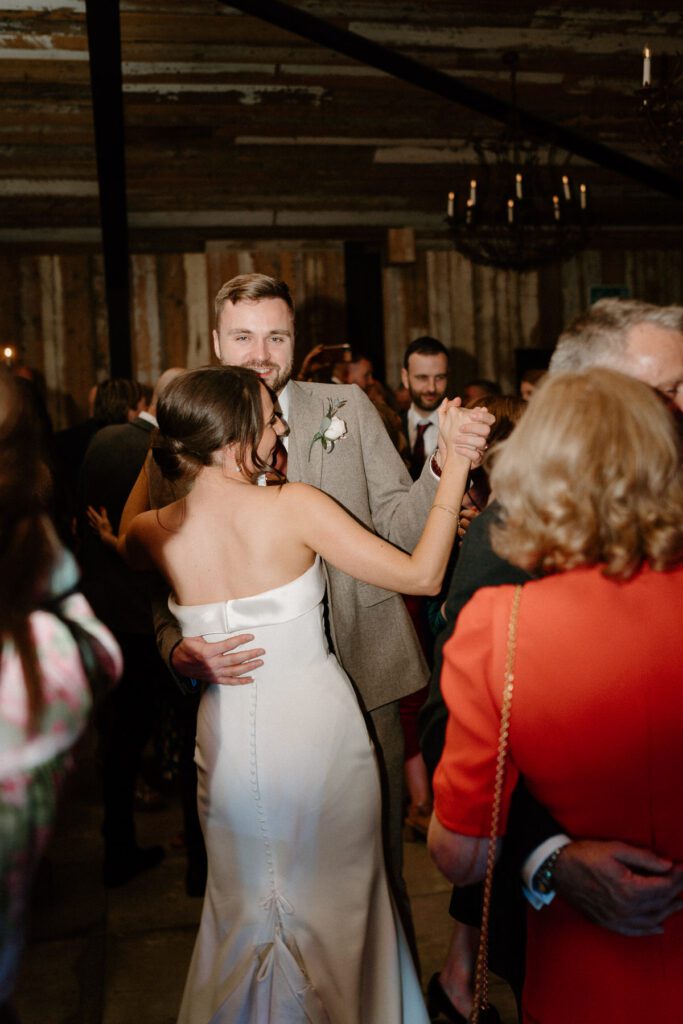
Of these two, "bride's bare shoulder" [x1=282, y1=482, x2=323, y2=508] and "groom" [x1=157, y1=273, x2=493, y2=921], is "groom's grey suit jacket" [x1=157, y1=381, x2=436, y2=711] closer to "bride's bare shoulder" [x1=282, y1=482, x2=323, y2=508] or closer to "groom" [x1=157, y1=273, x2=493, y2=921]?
"groom" [x1=157, y1=273, x2=493, y2=921]

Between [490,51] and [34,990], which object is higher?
[490,51]

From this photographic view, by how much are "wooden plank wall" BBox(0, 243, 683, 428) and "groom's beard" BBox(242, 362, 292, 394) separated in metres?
5.94

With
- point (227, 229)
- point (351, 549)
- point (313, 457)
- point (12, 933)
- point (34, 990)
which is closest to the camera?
point (12, 933)

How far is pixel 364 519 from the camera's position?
221 cm

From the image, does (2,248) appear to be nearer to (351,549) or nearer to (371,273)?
(371,273)

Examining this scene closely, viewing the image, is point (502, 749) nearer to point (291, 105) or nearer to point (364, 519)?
point (364, 519)

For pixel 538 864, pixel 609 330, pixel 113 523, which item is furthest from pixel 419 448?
pixel 538 864

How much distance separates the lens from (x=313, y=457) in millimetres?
2211

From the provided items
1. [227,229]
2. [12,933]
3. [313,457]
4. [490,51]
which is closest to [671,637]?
[12,933]

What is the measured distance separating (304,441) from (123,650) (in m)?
1.54

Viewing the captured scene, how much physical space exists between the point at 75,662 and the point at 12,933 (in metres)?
0.33

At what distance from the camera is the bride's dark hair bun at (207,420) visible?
187 cm

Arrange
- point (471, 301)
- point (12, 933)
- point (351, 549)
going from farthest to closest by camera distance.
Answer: point (471, 301) < point (351, 549) < point (12, 933)

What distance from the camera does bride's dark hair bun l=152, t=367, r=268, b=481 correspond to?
1873 mm
